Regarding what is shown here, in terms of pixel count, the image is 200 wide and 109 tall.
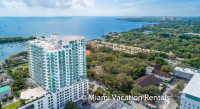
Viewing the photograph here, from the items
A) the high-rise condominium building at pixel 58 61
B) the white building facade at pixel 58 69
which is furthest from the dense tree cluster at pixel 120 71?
the high-rise condominium building at pixel 58 61

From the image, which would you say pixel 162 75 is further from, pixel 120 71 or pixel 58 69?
pixel 58 69

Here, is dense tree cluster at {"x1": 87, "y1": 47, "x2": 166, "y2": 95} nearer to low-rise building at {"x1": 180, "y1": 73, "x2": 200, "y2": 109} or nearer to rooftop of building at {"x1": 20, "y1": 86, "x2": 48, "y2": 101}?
low-rise building at {"x1": 180, "y1": 73, "x2": 200, "y2": 109}

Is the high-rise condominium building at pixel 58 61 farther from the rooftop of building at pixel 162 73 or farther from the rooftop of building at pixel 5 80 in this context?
the rooftop of building at pixel 162 73

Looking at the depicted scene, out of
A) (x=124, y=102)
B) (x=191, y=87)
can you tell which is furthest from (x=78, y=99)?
(x=191, y=87)

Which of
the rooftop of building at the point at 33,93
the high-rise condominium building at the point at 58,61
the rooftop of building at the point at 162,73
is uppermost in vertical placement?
the high-rise condominium building at the point at 58,61

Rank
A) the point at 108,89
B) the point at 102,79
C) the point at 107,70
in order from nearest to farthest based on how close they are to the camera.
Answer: the point at 108,89, the point at 102,79, the point at 107,70

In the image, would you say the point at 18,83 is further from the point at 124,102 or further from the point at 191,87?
the point at 191,87

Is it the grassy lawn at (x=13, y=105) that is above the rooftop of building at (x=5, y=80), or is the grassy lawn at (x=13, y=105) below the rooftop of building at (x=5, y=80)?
above
